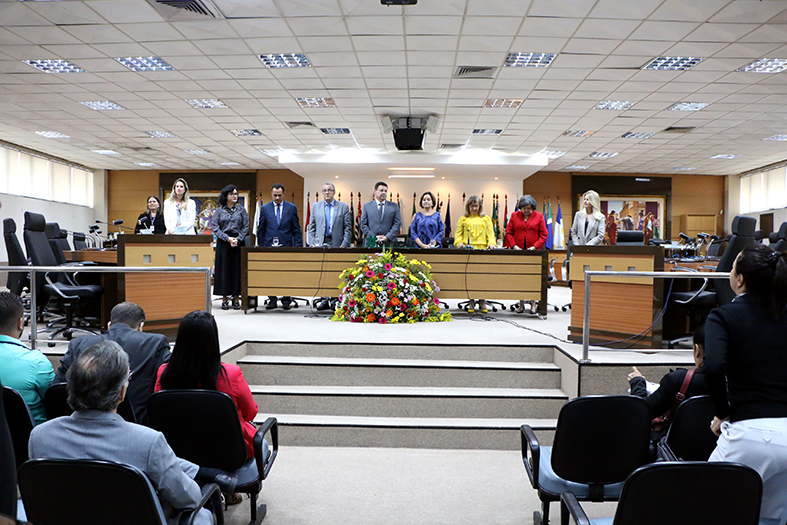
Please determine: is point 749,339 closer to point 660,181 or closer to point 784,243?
point 784,243

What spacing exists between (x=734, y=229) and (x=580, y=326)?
1.64 metres

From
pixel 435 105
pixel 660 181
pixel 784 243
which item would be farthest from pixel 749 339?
pixel 660 181

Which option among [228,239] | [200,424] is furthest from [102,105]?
[200,424]

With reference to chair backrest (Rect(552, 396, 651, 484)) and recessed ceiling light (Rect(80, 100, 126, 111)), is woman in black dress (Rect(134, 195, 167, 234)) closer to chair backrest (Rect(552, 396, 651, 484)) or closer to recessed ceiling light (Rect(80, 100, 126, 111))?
recessed ceiling light (Rect(80, 100, 126, 111))

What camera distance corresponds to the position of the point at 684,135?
11047 mm

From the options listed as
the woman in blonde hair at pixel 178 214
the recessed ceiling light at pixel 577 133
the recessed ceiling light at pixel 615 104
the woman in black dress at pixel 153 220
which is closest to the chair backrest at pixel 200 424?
the woman in blonde hair at pixel 178 214

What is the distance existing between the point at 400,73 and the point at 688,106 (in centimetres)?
516

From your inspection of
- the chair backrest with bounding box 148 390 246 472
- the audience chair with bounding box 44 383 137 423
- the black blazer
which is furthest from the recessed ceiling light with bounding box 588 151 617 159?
the audience chair with bounding box 44 383 137 423

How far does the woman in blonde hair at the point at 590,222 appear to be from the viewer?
644 cm

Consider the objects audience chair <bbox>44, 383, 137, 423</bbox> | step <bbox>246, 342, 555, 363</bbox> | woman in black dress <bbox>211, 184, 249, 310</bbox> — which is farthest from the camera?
woman in black dress <bbox>211, 184, 249, 310</bbox>

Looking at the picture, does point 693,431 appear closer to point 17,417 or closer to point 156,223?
point 17,417

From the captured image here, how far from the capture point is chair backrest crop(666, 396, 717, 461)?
6.96 ft

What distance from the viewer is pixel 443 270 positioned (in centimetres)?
650

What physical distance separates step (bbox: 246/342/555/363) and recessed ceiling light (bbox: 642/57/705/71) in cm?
472
